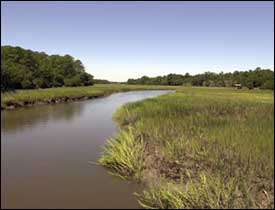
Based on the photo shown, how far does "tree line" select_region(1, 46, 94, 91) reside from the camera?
4655 centimetres

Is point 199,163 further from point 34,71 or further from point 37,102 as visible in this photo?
point 34,71

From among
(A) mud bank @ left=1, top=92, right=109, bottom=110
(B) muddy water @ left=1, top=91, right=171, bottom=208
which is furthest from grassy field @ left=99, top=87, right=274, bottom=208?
(A) mud bank @ left=1, top=92, right=109, bottom=110

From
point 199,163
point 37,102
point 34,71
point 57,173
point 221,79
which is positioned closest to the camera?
point 199,163

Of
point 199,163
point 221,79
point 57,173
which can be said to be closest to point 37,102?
point 57,173

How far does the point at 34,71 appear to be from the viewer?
202 feet

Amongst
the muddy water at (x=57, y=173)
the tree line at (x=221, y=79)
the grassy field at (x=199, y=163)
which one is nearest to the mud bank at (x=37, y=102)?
the muddy water at (x=57, y=173)

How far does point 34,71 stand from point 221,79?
8232cm

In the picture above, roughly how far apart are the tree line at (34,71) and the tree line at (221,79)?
44.8m

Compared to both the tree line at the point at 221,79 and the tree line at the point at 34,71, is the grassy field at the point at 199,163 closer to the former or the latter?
the tree line at the point at 34,71

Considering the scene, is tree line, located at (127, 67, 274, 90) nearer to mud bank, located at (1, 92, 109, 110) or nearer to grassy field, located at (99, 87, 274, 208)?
mud bank, located at (1, 92, 109, 110)

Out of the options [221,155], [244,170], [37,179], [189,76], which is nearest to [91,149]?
[37,179]

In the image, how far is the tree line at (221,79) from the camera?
302 feet

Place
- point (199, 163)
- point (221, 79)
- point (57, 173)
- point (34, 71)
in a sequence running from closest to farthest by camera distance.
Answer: point (199, 163)
point (57, 173)
point (34, 71)
point (221, 79)

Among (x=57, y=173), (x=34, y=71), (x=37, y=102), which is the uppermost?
(x=34, y=71)
